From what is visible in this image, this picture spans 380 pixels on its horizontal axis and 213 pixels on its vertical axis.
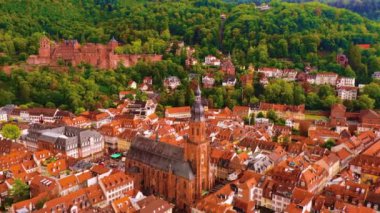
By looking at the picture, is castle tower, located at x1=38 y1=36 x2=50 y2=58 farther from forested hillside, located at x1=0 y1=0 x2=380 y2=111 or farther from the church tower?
the church tower

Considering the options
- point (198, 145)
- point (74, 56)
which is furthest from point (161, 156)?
point (74, 56)

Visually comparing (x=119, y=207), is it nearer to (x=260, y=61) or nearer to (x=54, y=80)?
(x=54, y=80)

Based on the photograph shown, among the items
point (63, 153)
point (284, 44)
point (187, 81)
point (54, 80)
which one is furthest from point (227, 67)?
point (63, 153)

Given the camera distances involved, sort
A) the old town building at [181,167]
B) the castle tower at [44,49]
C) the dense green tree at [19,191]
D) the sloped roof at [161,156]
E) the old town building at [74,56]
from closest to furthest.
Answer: the dense green tree at [19,191], the old town building at [181,167], the sloped roof at [161,156], the old town building at [74,56], the castle tower at [44,49]

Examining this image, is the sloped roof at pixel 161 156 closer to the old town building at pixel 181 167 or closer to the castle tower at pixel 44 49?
the old town building at pixel 181 167

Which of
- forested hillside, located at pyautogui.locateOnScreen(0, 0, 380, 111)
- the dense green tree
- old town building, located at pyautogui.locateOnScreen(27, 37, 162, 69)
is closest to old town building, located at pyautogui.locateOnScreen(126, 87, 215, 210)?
the dense green tree

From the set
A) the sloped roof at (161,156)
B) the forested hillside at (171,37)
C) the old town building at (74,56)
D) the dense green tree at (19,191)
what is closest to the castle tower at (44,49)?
the old town building at (74,56)
